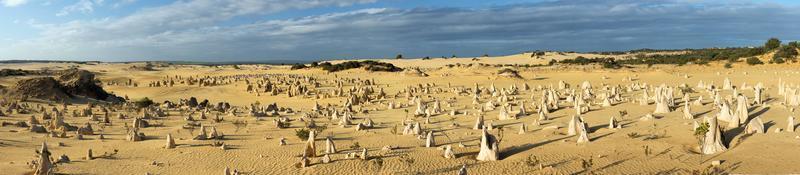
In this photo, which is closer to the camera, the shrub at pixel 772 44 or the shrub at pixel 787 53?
the shrub at pixel 787 53

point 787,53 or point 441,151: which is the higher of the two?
→ point 787,53

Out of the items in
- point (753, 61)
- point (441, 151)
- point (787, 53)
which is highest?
point (787, 53)

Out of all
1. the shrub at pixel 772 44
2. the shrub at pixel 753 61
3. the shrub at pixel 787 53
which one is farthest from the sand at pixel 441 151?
the shrub at pixel 772 44

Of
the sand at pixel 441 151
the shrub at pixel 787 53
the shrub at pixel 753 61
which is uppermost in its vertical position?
the shrub at pixel 787 53

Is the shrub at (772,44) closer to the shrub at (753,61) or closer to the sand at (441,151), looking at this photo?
the shrub at (753,61)

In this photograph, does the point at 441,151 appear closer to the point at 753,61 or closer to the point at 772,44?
the point at 753,61

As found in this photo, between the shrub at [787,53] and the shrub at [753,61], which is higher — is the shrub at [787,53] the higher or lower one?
the higher one

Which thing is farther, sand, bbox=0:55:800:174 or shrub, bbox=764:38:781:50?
shrub, bbox=764:38:781:50

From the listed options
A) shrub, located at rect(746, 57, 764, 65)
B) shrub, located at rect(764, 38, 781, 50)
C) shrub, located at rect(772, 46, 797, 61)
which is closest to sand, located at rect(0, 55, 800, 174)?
shrub, located at rect(746, 57, 764, 65)

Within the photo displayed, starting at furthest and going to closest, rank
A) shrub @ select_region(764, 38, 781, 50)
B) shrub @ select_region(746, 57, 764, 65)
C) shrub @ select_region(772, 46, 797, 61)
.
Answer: shrub @ select_region(764, 38, 781, 50) < shrub @ select_region(746, 57, 764, 65) < shrub @ select_region(772, 46, 797, 61)

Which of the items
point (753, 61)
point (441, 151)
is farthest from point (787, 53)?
point (441, 151)

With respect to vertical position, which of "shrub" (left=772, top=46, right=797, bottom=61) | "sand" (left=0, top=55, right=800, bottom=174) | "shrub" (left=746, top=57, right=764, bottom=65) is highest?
"shrub" (left=772, top=46, right=797, bottom=61)

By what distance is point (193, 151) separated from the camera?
485 inches

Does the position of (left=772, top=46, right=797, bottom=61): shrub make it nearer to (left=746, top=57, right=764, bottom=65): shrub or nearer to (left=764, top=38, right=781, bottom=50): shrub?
(left=746, top=57, right=764, bottom=65): shrub
